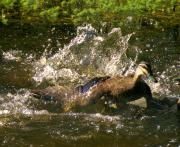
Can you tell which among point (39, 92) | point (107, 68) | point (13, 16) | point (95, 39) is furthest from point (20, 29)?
point (39, 92)

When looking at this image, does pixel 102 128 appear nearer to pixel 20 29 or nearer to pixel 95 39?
pixel 95 39

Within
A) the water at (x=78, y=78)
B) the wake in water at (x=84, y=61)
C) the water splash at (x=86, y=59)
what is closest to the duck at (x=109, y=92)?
the water at (x=78, y=78)

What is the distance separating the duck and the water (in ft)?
0.82

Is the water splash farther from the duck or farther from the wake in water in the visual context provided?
the duck

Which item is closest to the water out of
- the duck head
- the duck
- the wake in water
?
the wake in water

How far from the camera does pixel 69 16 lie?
1875 centimetres

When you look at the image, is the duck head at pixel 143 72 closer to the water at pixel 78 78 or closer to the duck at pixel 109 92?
the duck at pixel 109 92

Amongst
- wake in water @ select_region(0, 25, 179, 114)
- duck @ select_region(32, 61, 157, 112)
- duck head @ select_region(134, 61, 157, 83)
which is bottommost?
wake in water @ select_region(0, 25, 179, 114)

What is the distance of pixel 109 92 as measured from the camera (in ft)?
36.3

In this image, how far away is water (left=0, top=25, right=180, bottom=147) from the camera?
9.38 m

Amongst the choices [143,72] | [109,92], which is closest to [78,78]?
[109,92]

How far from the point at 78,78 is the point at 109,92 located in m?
2.11

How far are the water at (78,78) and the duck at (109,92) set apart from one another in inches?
9.8

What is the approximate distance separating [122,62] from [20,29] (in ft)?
15.4
